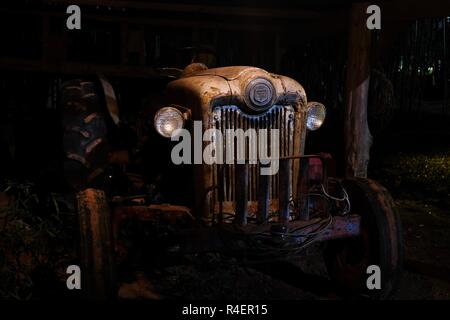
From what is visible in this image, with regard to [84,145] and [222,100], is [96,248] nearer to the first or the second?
[222,100]

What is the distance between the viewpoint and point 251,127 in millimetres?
4035

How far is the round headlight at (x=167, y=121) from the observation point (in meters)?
3.91

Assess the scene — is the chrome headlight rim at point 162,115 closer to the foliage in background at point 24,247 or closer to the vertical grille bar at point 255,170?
the vertical grille bar at point 255,170

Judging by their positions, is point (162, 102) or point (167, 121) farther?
point (162, 102)

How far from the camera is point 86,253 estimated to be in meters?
3.50

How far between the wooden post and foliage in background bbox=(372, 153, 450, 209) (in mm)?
1668

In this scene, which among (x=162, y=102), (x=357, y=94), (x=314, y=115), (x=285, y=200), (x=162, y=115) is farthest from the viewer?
(x=357, y=94)

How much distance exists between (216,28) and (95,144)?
17.5 feet

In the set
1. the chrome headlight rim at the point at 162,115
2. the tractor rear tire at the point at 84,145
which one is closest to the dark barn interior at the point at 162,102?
the tractor rear tire at the point at 84,145

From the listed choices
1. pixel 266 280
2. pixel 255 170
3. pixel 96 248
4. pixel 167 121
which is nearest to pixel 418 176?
pixel 266 280

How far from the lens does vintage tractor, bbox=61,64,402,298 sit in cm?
359

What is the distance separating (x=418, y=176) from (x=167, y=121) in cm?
594

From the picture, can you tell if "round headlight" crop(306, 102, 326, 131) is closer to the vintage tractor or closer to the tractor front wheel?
the vintage tractor

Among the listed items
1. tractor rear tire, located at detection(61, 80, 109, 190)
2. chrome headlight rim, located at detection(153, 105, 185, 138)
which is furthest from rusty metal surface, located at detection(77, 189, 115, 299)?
tractor rear tire, located at detection(61, 80, 109, 190)
